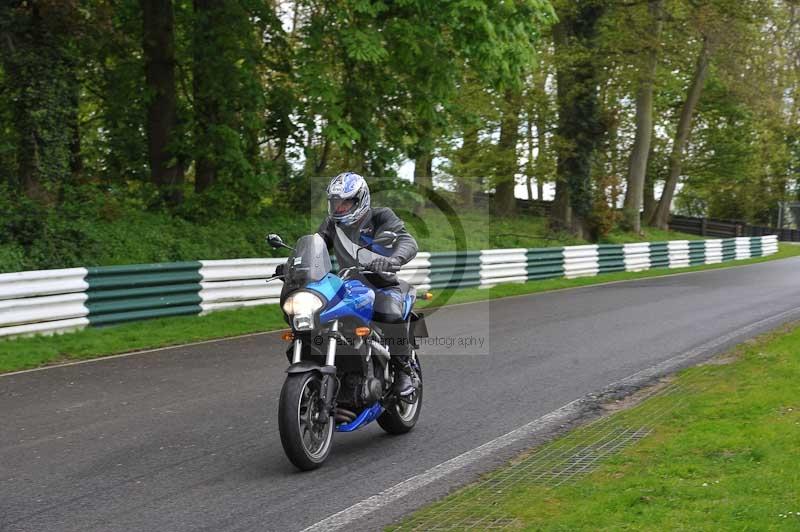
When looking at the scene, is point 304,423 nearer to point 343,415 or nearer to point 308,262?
point 343,415

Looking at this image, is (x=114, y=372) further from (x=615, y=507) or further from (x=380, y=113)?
(x=380, y=113)

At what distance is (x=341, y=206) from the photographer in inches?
284

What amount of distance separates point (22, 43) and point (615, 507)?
602 inches

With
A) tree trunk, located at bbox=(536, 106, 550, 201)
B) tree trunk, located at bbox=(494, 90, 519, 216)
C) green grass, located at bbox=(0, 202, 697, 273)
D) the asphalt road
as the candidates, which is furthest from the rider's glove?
tree trunk, located at bbox=(536, 106, 550, 201)

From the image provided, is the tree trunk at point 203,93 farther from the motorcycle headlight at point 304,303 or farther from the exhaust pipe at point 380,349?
the motorcycle headlight at point 304,303

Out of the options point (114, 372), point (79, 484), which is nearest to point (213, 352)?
point (114, 372)

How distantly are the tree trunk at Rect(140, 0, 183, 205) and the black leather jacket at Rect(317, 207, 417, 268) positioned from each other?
14.8m

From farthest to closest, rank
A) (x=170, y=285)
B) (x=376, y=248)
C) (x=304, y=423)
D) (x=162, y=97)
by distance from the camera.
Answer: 1. (x=162, y=97)
2. (x=170, y=285)
3. (x=376, y=248)
4. (x=304, y=423)

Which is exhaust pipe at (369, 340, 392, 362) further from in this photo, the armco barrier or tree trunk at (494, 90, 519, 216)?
tree trunk at (494, 90, 519, 216)

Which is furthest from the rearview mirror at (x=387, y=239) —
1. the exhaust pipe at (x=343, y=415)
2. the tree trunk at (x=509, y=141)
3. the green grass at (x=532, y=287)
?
the tree trunk at (x=509, y=141)

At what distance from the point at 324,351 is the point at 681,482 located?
258 centimetres

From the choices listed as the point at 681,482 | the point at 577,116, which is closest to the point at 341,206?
the point at 681,482

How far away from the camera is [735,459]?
675 centimetres

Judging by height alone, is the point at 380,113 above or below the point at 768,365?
above
